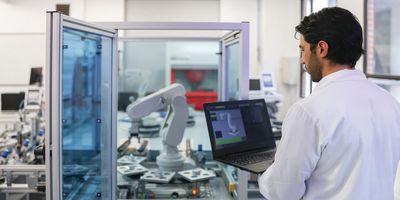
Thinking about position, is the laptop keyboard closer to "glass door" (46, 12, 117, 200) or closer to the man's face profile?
the man's face profile

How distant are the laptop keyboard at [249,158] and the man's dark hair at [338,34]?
0.76m

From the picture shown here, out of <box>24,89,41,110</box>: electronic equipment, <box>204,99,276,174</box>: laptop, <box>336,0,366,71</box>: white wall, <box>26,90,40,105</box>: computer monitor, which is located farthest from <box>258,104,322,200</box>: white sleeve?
<box>26,90,40,105</box>: computer monitor

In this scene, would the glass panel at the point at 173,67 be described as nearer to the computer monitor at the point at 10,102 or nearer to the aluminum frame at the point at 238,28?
the computer monitor at the point at 10,102

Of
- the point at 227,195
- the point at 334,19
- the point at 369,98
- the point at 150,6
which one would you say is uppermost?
the point at 150,6

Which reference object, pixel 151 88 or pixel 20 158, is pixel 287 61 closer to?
pixel 151 88

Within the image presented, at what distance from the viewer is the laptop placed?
1.82 metres

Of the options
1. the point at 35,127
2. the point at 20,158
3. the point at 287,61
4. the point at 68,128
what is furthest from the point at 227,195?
the point at 287,61

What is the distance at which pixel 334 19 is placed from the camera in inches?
44.0

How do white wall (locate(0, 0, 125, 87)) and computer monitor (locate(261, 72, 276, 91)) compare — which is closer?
computer monitor (locate(261, 72, 276, 91))

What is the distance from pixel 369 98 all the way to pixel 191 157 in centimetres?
207

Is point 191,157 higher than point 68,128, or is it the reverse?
point 68,128

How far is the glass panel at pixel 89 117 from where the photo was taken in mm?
2105

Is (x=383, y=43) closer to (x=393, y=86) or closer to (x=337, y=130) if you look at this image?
(x=393, y=86)

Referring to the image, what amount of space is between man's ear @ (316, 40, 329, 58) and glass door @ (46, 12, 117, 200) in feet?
3.61
